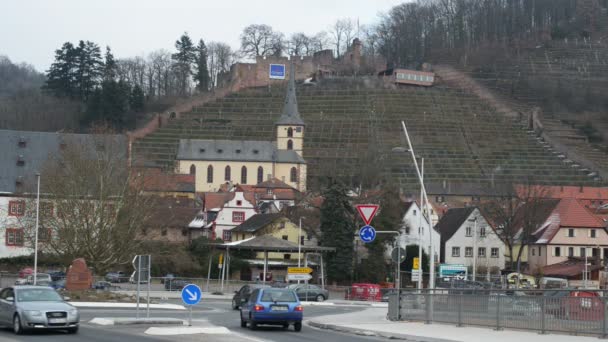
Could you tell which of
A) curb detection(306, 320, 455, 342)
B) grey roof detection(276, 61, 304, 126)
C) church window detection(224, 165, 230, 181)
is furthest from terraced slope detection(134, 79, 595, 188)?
curb detection(306, 320, 455, 342)

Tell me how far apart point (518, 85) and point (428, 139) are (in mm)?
37889

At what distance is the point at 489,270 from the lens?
93062 mm

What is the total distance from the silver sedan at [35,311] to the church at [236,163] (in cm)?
12073

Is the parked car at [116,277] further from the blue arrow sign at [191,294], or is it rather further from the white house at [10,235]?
the blue arrow sign at [191,294]

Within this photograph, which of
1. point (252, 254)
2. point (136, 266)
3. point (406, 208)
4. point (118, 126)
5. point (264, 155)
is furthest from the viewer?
point (118, 126)

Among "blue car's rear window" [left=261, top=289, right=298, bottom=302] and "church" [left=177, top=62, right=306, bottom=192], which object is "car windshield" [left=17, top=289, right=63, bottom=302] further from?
"church" [left=177, top=62, right=306, bottom=192]

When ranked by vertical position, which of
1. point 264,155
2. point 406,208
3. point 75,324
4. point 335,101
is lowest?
point 75,324

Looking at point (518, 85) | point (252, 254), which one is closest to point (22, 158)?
point (252, 254)

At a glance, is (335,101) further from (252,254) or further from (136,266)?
(136,266)

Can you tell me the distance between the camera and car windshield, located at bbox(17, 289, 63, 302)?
93.6ft

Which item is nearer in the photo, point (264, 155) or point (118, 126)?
point (264, 155)

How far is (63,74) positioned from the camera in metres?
180

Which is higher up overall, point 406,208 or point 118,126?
point 118,126

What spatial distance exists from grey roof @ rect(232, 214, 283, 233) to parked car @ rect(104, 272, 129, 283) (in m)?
20.5
